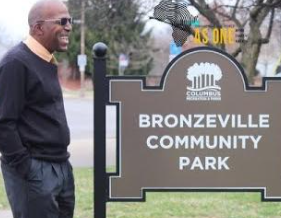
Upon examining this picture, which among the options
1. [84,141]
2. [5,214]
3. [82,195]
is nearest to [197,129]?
[5,214]

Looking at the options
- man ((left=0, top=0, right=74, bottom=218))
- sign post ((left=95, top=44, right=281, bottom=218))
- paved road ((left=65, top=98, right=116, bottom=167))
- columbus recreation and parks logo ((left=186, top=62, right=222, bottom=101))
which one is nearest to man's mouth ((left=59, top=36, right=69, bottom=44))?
man ((left=0, top=0, right=74, bottom=218))

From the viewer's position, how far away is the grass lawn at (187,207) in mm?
Answer: 5652

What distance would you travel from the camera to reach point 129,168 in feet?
13.7

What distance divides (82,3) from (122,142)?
11.7 m

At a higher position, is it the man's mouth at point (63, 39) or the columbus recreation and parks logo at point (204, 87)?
the man's mouth at point (63, 39)

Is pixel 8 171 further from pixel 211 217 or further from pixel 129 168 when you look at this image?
pixel 211 217

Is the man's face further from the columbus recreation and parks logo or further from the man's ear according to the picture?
the columbus recreation and parks logo

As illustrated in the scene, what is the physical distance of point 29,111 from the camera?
324cm

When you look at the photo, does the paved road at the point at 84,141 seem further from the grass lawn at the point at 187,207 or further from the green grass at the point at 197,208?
the green grass at the point at 197,208

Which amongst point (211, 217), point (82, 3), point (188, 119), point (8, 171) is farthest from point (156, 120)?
point (82, 3)

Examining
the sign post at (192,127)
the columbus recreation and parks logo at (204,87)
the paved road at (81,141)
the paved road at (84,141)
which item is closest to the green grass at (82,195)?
the paved road at (84,141)

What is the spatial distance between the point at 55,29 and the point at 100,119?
0.96m

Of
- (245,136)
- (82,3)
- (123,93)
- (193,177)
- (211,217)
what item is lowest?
(211,217)

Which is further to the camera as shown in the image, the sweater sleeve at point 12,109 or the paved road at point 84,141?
the paved road at point 84,141
